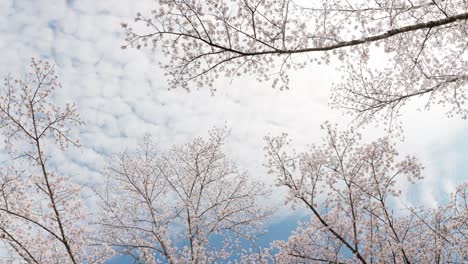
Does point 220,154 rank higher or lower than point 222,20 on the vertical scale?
higher

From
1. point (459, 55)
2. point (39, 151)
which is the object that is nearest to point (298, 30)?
point (459, 55)

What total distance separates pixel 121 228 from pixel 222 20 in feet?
35.5

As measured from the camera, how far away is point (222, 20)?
5906 mm

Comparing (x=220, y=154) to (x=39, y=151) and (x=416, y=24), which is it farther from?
(x=416, y=24)

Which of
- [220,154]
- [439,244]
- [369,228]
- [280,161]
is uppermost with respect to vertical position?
[220,154]

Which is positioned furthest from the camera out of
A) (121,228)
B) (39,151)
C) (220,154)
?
(220,154)

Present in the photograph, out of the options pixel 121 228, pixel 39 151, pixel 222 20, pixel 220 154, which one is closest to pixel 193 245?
pixel 121 228

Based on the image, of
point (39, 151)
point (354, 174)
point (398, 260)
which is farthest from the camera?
point (398, 260)

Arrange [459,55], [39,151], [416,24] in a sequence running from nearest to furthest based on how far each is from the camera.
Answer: [416,24] < [459,55] < [39,151]

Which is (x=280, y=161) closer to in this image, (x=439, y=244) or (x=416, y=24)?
(x=439, y=244)

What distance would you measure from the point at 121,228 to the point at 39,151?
6.96 meters

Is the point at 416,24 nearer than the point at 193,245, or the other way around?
the point at 416,24

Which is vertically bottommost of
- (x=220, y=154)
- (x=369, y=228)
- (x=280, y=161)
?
(x=369, y=228)

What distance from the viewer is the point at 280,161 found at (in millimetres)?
11984
